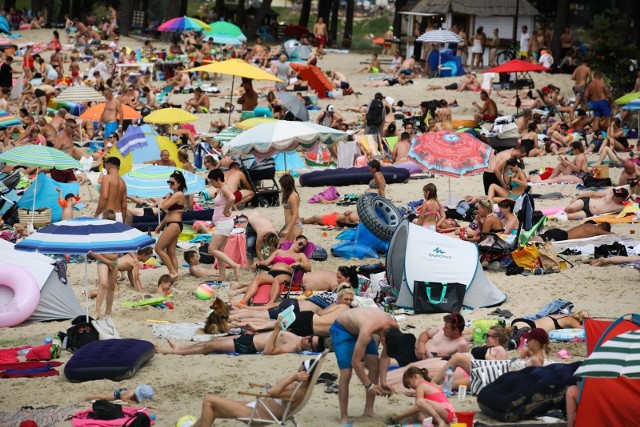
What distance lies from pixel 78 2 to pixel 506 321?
3710 centimetres

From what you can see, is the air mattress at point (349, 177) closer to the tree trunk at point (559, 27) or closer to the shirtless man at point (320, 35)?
the tree trunk at point (559, 27)

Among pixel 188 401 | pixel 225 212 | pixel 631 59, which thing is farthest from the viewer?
pixel 631 59

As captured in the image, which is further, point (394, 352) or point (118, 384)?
point (394, 352)

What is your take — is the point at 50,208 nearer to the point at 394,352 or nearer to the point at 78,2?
the point at 394,352

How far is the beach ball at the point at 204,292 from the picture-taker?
42.5 feet

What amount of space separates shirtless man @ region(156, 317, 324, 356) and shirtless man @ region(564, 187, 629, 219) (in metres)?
6.43

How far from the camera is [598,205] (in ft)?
52.7

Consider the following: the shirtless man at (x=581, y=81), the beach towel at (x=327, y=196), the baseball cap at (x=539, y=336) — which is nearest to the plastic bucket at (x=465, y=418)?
the baseball cap at (x=539, y=336)

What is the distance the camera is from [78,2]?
151 ft

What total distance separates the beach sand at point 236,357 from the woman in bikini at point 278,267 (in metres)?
0.57

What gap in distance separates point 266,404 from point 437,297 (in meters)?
4.32

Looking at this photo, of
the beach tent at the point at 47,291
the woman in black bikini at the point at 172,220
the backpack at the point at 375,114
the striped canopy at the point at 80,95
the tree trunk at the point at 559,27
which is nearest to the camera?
the beach tent at the point at 47,291

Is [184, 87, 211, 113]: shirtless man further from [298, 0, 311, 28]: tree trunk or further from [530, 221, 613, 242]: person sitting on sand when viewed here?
[298, 0, 311, 28]: tree trunk

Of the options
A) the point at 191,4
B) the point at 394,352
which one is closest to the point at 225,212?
the point at 394,352
